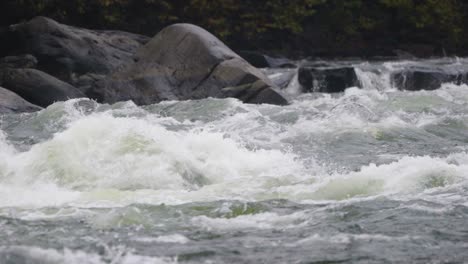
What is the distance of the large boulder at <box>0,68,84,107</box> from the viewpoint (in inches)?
560

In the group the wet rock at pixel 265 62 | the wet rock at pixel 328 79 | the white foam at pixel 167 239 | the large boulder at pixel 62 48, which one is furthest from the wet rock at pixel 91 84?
the white foam at pixel 167 239

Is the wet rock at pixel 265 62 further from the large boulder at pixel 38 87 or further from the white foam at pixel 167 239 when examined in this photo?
the white foam at pixel 167 239

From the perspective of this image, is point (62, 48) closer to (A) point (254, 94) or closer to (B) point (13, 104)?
(B) point (13, 104)

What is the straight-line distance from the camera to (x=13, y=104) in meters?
13.1

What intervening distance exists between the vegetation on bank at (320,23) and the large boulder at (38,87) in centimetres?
871

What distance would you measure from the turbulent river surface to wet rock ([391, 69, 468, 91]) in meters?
5.20

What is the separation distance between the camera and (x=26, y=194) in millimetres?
7223

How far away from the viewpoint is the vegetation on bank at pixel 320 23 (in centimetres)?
2395

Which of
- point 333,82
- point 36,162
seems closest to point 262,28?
point 333,82

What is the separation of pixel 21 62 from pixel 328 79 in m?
6.71

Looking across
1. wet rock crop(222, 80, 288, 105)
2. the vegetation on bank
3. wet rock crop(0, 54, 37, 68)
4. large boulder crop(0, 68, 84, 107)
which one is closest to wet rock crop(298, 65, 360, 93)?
wet rock crop(222, 80, 288, 105)

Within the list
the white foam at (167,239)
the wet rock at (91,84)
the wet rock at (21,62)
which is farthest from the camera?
the wet rock at (21,62)

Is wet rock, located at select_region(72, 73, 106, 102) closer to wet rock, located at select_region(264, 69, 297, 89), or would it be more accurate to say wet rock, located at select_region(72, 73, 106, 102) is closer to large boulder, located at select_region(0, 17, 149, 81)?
large boulder, located at select_region(0, 17, 149, 81)

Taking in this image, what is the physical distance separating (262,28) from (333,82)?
8365 millimetres
